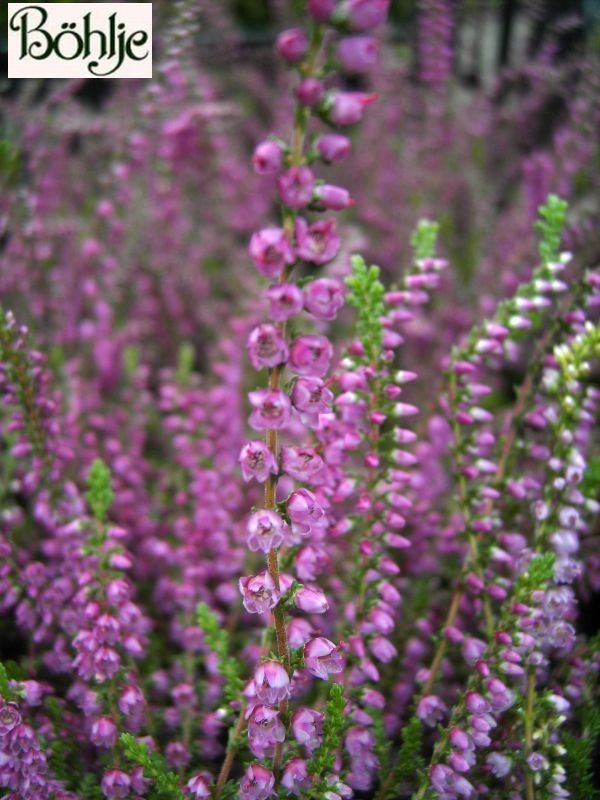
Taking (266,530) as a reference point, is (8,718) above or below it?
below

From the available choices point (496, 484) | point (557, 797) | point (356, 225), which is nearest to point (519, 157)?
point (356, 225)

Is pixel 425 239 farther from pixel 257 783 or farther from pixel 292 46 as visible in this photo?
pixel 257 783

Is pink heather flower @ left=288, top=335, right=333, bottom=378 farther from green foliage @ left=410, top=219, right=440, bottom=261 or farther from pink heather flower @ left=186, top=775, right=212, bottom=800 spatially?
green foliage @ left=410, top=219, right=440, bottom=261

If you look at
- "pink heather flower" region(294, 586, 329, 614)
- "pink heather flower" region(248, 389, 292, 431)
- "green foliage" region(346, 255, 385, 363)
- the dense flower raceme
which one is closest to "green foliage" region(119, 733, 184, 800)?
the dense flower raceme

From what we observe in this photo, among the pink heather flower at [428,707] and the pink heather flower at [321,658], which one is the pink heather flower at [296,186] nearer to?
the pink heather flower at [321,658]

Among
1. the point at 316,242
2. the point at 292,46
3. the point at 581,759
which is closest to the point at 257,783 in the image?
the point at 581,759

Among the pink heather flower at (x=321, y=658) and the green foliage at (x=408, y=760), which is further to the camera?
the green foliage at (x=408, y=760)

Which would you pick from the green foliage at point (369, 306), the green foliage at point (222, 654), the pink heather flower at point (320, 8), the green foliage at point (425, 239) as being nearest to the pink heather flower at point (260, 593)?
the green foliage at point (222, 654)
